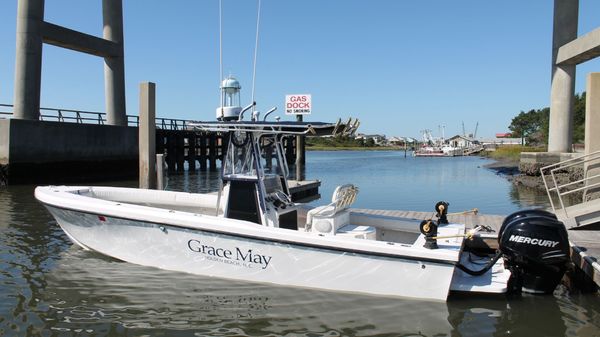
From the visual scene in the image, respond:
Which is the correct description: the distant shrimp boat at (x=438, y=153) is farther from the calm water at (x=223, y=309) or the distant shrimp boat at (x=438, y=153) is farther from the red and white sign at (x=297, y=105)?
the calm water at (x=223, y=309)

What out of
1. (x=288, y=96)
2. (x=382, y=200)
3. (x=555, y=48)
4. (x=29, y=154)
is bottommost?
(x=382, y=200)

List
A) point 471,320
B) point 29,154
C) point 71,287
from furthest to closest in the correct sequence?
point 29,154 → point 71,287 → point 471,320

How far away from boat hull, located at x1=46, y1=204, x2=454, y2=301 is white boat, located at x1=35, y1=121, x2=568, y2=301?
0.01 meters

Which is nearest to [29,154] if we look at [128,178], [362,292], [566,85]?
[128,178]

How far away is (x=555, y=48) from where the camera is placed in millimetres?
Answer: 22453

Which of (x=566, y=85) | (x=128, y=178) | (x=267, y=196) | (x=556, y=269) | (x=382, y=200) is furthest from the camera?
(x=128, y=178)

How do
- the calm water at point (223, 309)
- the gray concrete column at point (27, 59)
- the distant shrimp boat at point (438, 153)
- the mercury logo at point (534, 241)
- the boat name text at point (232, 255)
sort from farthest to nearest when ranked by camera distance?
the distant shrimp boat at point (438, 153) < the gray concrete column at point (27, 59) < the boat name text at point (232, 255) < the mercury logo at point (534, 241) < the calm water at point (223, 309)

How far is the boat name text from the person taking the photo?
628 centimetres

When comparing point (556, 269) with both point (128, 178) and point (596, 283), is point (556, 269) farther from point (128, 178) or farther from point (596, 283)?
point (128, 178)

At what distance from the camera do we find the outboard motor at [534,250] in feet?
18.7

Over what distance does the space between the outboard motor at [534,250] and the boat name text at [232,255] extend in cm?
287

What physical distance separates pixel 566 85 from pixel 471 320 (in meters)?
19.9

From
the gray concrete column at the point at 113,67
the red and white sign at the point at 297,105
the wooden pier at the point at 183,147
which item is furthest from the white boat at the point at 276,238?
the wooden pier at the point at 183,147

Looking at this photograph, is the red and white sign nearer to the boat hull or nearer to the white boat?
the white boat
